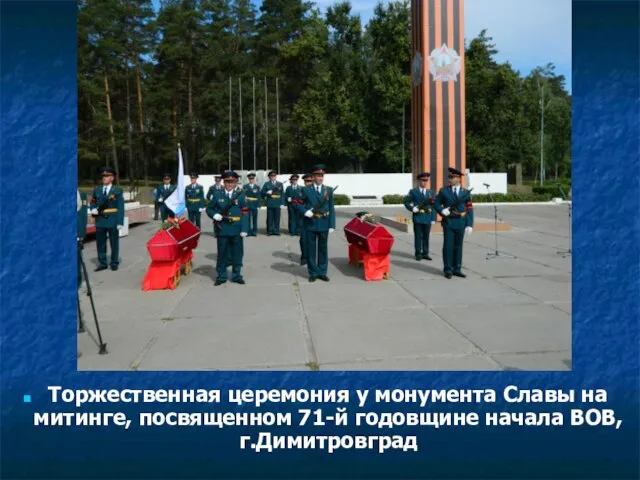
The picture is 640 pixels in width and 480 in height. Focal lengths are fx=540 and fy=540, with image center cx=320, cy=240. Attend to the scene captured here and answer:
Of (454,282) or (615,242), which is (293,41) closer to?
(454,282)

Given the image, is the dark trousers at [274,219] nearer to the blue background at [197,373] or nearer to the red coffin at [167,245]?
the red coffin at [167,245]

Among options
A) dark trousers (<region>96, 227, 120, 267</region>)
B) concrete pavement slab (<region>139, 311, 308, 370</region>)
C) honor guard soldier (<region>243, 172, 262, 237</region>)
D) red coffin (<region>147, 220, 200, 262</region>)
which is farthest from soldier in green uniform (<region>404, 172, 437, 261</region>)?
honor guard soldier (<region>243, 172, 262, 237</region>)

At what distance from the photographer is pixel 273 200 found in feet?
49.2

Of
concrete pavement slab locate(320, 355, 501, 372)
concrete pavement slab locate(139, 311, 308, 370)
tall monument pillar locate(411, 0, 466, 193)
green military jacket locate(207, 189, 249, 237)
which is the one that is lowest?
A: concrete pavement slab locate(320, 355, 501, 372)

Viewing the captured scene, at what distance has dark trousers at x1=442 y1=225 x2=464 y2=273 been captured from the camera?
8.27 m

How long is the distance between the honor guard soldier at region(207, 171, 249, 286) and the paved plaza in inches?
12.4

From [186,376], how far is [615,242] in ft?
9.29

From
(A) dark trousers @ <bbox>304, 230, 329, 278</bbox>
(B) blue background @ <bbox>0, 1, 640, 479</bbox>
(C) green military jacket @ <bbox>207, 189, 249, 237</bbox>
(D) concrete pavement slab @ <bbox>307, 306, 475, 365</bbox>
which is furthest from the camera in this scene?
(A) dark trousers @ <bbox>304, 230, 329, 278</bbox>

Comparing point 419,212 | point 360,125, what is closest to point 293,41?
point 360,125

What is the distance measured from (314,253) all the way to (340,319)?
8.18 feet

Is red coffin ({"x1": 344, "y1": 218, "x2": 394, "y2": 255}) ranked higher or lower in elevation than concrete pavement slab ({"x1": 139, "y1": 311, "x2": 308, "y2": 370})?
higher

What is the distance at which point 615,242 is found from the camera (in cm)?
340

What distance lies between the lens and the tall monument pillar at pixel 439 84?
15094 mm

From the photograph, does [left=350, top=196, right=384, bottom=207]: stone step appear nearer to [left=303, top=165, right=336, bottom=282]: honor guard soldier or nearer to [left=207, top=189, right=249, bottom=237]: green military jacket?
[left=303, top=165, right=336, bottom=282]: honor guard soldier
